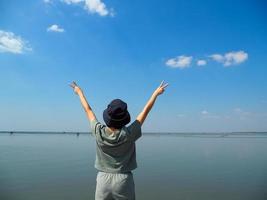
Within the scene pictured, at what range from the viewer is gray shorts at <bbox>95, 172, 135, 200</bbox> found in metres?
2.47

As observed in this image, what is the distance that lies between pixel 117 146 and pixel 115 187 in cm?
34

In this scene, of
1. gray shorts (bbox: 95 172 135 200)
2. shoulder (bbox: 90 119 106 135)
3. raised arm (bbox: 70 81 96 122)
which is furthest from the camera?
raised arm (bbox: 70 81 96 122)

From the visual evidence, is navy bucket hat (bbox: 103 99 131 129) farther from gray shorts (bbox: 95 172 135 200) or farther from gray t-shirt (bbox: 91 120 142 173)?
gray shorts (bbox: 95 172 135 200)

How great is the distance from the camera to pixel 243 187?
1168 centimetres

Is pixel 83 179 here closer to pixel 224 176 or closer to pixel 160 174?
pixel 160 174

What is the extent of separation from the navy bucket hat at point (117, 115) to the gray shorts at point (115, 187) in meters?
0.43

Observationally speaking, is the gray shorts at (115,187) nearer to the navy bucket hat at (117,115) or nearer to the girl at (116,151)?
the girl at (116,151)

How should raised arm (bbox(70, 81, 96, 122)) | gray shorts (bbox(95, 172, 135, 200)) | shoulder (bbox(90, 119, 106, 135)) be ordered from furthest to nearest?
raised arm (bbox(70, 81, 96, 122)), shoulder (bbox(90, 119, 106, 135)), gray shorts (bbox(95, 172, 135, 200))

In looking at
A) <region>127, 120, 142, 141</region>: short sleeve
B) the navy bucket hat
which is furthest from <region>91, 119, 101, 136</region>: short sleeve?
<region>127, 120, 142, 141</region>: short sleeve

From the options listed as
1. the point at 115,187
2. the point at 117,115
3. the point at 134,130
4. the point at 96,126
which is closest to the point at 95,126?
the point at 96,126

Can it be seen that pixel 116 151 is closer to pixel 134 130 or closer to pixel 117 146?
pixel 117 146

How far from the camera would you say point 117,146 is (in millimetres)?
2518

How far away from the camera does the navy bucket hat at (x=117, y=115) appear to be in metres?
2.49

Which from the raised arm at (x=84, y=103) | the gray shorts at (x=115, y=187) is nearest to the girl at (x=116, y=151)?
the gray shorts at (x=115, y=187)
